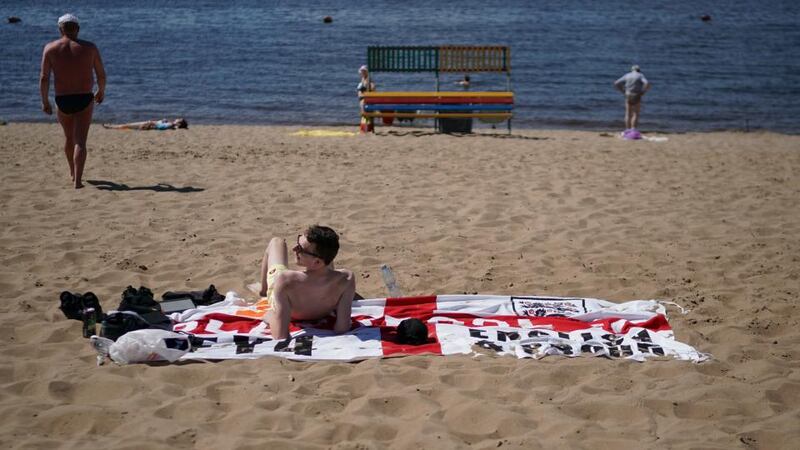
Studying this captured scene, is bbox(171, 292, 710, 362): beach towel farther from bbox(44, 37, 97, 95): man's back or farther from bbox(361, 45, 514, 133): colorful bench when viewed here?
bbox(361, 45, 514, 133): colorful bench

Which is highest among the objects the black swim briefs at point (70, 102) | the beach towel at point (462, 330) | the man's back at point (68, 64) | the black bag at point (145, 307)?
the man's back at point (68, 64)

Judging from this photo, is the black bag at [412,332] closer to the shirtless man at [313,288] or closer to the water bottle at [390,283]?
the shirtless man at [313,288]

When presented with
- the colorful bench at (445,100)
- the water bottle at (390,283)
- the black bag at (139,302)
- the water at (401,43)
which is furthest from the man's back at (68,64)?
the water at (401,43)

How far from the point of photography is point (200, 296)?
555 centimetres

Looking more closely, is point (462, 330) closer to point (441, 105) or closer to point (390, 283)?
point (390, 283)

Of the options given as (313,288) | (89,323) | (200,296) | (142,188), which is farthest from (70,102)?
(313,288)

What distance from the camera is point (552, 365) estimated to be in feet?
15.0

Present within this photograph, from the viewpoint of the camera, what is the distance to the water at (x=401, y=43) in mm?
20141

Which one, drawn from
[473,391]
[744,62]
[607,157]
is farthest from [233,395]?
[744,62]

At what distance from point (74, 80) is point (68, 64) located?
0.58ft

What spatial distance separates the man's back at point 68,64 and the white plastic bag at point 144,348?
5.03 m

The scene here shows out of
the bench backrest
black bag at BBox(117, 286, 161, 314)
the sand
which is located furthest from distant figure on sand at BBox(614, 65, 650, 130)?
black bag at BBox(117, 286, 161, 314)

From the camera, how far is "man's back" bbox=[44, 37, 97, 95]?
8734 mm

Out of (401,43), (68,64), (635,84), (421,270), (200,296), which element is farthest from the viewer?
(401,43)
